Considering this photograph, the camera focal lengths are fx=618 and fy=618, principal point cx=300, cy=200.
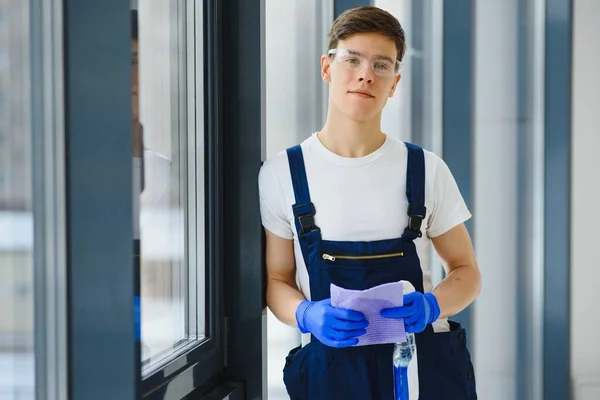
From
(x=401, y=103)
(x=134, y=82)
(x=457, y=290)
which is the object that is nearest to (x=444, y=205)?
(x=457, y=290)

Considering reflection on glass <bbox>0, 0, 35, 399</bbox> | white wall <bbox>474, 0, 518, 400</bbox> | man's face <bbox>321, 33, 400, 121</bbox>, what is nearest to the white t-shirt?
man's face <bbox>321, 33, 400, 121</bbox>

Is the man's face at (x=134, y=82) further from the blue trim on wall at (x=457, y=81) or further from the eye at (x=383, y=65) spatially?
the blue trim on wall at (x=457, y=81)

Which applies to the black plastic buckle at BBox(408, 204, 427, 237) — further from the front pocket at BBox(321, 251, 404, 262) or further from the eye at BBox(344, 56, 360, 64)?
the eye at BBox(344, 56, 360, 64)

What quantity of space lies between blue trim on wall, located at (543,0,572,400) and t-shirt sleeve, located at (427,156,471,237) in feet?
3.79

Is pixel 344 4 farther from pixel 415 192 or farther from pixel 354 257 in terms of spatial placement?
pixel 354 257

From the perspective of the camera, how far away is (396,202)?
4.80 ft

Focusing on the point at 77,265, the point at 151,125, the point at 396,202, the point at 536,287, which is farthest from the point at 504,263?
the point at 77,265

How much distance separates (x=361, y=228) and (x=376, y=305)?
8.2 inches

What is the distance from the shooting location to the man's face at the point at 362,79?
1.44 m

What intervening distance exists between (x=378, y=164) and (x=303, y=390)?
22.2 inches

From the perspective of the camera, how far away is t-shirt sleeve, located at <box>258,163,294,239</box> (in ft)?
4.92

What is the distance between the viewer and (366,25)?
1445 mm

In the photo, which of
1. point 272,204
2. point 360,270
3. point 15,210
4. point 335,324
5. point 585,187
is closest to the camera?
point 15,210

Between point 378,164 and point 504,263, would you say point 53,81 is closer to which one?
point 378,164
